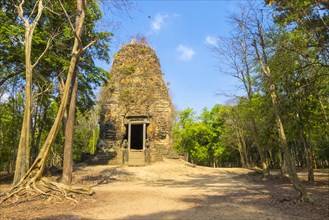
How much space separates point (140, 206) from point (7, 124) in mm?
22094

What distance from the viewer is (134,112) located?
2317cm

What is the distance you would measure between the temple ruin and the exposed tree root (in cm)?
1193

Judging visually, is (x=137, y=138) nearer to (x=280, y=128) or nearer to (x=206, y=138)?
(x=206, y=138)

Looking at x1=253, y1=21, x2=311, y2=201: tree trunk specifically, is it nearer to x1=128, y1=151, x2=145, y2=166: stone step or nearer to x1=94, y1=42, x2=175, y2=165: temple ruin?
x1=128, y1=151, x2=145, y2=166: stone step

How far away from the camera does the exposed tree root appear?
7.93 m

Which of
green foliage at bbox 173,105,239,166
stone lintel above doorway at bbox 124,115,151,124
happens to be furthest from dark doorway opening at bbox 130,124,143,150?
green foliage at bbox 173,105,239,166

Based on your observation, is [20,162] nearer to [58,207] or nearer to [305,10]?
[58,207]

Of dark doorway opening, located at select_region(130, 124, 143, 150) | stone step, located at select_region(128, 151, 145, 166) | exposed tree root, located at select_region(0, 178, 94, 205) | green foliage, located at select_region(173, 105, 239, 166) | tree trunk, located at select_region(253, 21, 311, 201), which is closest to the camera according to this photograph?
exposed tree root, located at select_region(0, 178, 94, 205)

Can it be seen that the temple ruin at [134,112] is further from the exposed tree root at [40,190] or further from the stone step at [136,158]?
the exposed tree root at [40,190]

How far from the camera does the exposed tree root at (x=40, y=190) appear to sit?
7.93m

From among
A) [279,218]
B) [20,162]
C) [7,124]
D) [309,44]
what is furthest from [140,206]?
[7,124]

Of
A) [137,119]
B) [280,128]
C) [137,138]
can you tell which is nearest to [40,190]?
[280,128]

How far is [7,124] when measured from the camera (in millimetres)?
24188

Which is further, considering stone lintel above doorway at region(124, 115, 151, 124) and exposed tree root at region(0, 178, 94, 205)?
stone lintel above doorway at region(124, 115, 151, 124)
